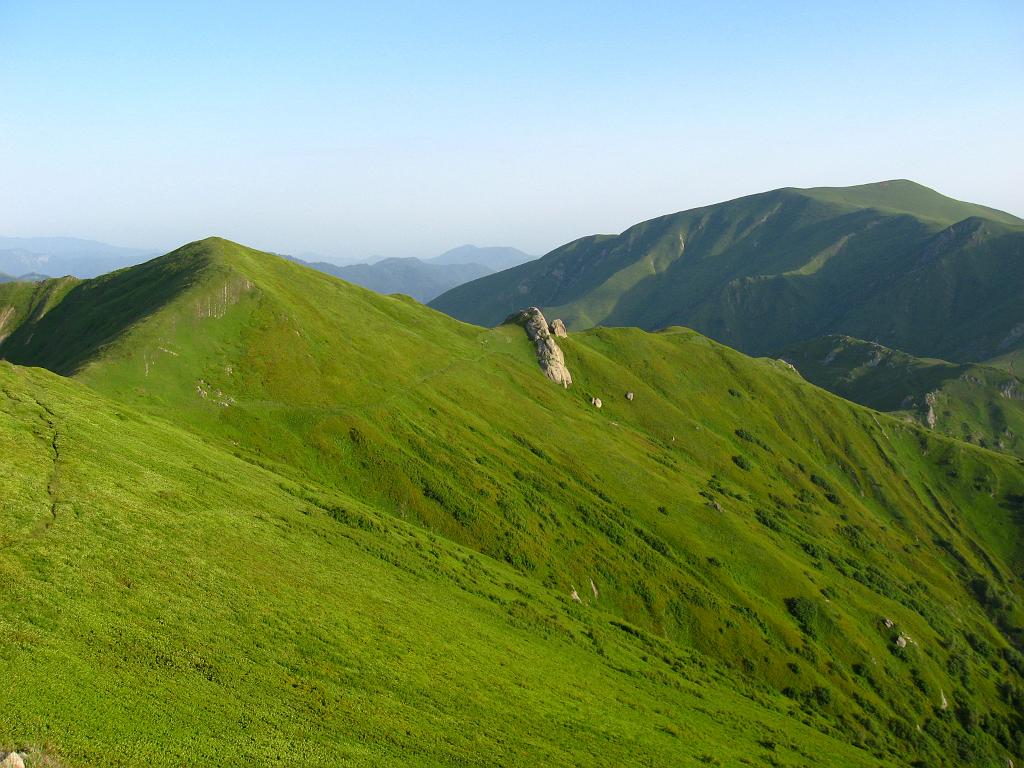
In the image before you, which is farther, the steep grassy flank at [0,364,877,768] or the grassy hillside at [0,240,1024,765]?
the grassy hillside at [0,240,1024,765]

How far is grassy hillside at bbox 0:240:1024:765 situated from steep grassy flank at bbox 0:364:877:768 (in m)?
0.58

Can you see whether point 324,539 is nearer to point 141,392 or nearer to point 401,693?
point 401,693

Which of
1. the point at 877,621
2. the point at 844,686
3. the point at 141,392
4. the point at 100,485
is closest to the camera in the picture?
the point at 100,485

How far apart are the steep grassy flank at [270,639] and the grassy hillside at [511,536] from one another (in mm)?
582

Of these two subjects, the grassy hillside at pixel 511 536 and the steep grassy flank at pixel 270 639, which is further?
the grassy hillside at pixel 511 536

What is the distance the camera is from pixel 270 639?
157 feet

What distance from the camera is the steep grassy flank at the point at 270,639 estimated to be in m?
35.1

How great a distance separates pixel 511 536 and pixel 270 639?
67048mm

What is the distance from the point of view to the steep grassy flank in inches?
1383

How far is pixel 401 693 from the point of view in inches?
1924

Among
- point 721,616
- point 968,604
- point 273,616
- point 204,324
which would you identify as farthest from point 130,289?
point 968,604

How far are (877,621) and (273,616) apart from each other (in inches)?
5519

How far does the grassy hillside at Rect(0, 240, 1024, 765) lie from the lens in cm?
6009

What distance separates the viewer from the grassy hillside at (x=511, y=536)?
60.1 m
